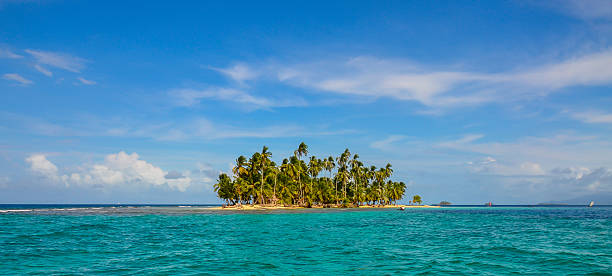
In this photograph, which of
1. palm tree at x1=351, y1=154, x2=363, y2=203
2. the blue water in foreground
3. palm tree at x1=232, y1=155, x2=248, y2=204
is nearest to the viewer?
the blue water in foreground

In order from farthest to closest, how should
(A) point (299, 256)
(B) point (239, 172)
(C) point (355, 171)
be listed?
(C) point (355, 171), (B) point (239, 172), (A) point (299, 256)

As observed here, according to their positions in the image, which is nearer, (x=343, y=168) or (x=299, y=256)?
(x=299, y=256)

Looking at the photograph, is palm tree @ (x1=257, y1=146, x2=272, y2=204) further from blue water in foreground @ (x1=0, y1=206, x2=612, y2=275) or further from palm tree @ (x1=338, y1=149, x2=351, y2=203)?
blue water in foreground @ (x1=0, y1=206, x2=612, y2=275)

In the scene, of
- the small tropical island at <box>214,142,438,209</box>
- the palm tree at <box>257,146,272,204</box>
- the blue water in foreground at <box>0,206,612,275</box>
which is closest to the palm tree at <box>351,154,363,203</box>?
the small tropical island at <box>214,142,438,209</box>

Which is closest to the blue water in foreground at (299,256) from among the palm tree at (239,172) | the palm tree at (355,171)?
the palm tree at (239,172)

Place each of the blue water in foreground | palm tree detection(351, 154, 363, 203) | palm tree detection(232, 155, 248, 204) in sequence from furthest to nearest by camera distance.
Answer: palm tree detection(351, 154, 363, 203), palm tree detection(232, 155, 248, 204), the blue water in foreground

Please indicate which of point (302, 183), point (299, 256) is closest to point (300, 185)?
point (302, 183)

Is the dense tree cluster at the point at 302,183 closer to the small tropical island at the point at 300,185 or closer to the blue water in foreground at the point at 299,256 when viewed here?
the small tropical island at the point at 300,185

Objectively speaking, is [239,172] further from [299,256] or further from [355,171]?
[299,256]

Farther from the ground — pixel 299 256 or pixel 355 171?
pixel 355 171

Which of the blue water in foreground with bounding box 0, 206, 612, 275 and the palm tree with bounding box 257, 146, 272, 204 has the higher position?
the palm tree with bounding box 257, 146, 272, 204

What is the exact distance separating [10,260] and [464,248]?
3043 cm

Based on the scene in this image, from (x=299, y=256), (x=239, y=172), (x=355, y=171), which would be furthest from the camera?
(x=355, y=171)

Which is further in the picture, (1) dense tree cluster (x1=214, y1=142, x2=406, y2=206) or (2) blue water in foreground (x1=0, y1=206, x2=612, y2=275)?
(1) dense tree cluster (x1=214, y1=142, x2=406, y2=206)
